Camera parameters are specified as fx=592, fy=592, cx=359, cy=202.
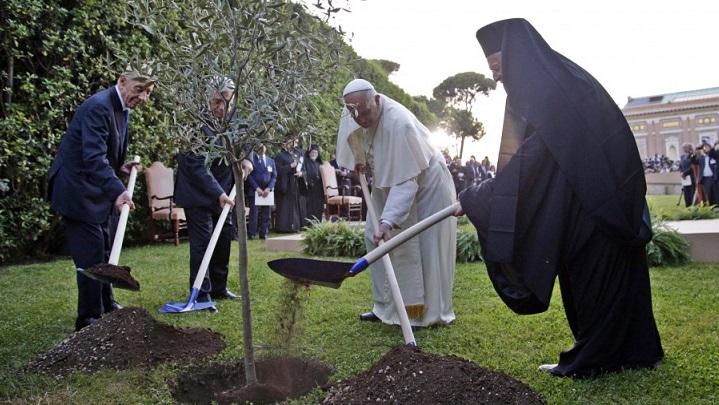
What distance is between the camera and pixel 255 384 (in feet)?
11.6

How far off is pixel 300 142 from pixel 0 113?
23.3ft

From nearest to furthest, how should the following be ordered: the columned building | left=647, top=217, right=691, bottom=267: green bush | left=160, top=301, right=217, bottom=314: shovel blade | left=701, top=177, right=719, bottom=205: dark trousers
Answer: left=160, top=301, right=217, bottom=314: shovel blade
left=647, top=217, right=691, bottom=267: green bush
left=701, top=177, right=719, bottom=205: dark trousers
the columned building

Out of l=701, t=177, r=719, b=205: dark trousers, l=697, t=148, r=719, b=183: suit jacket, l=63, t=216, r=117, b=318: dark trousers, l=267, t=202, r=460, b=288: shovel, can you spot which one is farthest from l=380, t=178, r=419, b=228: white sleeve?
l=701, t=177, r=719, b=205: dark trousers

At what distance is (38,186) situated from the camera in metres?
9.19

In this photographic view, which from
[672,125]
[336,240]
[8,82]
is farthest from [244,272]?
[672,125]

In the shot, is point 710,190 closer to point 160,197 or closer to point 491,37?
point 160,197

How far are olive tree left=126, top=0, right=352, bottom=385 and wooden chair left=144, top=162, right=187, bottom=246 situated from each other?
7.85 metres

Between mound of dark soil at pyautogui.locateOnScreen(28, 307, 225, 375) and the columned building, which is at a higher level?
the columned building

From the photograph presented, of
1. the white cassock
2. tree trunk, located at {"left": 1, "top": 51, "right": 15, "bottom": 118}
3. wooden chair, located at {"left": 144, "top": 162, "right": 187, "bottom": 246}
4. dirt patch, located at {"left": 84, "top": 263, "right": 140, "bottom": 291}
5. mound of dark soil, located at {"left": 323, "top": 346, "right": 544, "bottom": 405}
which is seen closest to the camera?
mound of dark soil, located at {"left": 323, "top": 346, "right": 544, "bottom": 405}

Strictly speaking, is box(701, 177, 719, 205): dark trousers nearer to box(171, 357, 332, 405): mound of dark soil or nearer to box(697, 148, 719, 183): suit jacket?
box(697, 148, 719, 183): suit jacket

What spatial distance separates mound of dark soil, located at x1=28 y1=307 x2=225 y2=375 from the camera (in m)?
3.95

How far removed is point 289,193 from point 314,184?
1349mm

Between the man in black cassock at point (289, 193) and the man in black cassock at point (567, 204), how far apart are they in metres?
10.3

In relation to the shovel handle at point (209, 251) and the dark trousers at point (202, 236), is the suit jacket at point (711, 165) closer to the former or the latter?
the dark trousers at point (202, 236)
